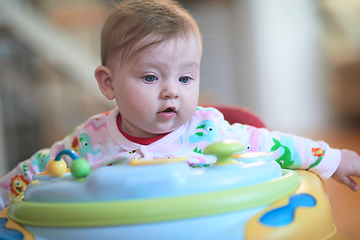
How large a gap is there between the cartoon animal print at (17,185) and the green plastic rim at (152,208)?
0.44 m

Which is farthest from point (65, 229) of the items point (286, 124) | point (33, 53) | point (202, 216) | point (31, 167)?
point (286, 124)

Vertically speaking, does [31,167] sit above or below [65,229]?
below

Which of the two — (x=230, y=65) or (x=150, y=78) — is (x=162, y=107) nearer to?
(x=150, y=78)

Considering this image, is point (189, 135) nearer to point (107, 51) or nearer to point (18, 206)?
point (107, 51)

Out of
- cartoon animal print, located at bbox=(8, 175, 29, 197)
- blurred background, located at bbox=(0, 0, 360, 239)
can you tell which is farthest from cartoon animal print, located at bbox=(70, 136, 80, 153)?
blurred background, located at bbox=(0, 0, 360, 239)

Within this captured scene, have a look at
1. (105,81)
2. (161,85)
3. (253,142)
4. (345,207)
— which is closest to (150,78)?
(161,85)

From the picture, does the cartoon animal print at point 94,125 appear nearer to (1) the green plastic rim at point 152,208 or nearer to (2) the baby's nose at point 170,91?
(2) the baby's nose at point 170,91

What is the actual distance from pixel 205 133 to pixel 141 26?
0.85ft

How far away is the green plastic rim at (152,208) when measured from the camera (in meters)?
0.41

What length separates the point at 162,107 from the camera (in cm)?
68

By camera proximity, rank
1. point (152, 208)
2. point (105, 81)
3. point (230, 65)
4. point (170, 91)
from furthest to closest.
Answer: point (230, 65) < point (105, 81) < point (170, 91) < point (152, 208)

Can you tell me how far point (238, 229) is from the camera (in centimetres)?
42

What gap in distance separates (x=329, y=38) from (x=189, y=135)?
2858 mm

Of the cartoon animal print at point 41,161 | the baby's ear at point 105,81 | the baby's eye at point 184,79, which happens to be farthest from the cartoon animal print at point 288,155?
the cartoon animal print at point 41,161
